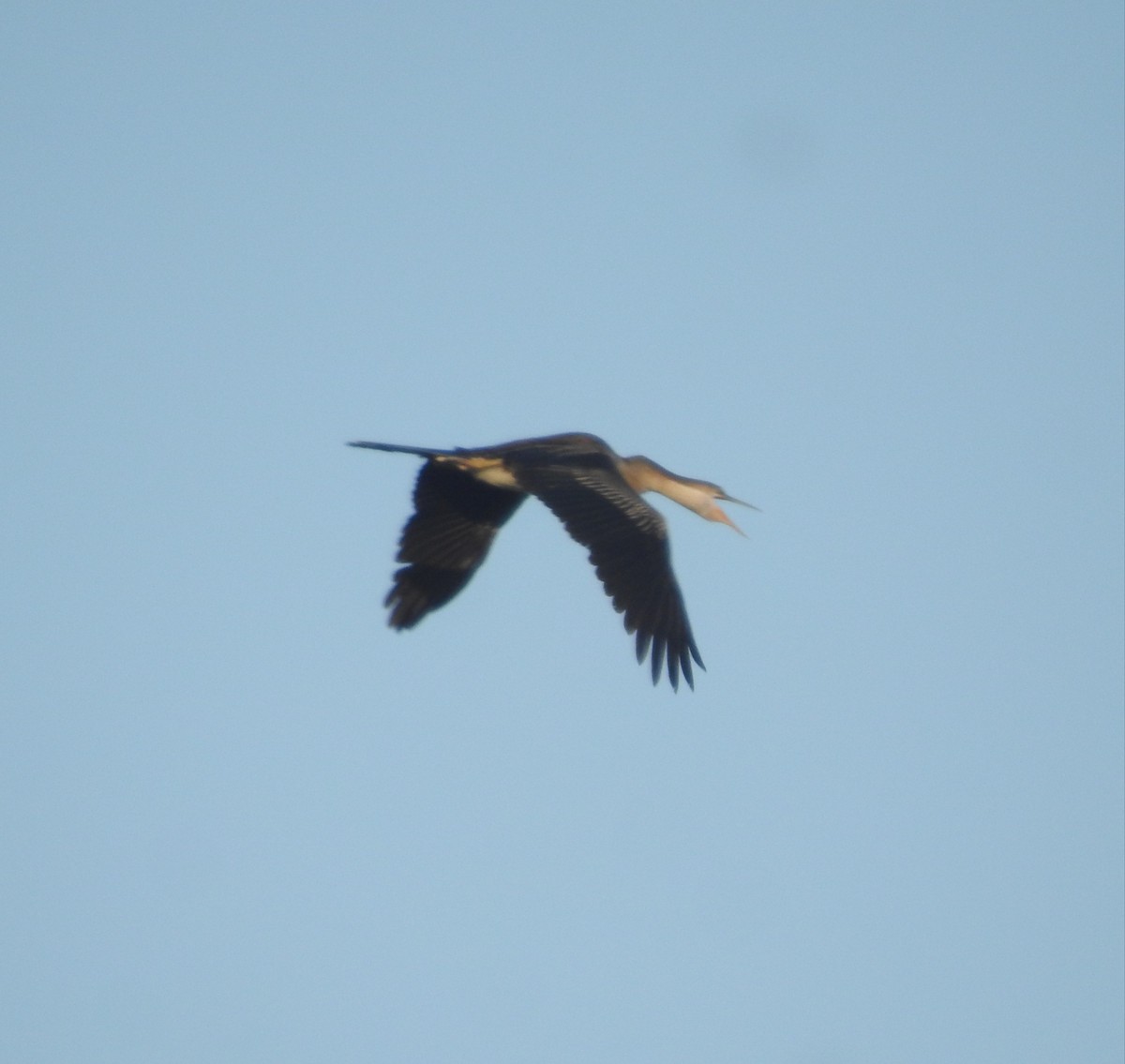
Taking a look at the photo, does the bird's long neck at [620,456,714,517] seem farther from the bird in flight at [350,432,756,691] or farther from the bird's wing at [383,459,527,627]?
the bird's wing at [383,459,527,627]

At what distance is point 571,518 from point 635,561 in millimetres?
510

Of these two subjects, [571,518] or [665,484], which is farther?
[665,484]

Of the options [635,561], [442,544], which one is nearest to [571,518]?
[635,561]

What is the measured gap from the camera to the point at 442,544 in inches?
717

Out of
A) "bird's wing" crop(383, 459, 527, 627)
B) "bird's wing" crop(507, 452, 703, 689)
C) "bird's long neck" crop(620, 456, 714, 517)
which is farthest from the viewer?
"bird's long neck" crop(620, 456, 714, 517)

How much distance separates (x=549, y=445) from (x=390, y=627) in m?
2.08

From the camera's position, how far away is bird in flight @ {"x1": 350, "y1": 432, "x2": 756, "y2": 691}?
52.3 feet

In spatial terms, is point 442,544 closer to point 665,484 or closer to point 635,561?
point 665,484

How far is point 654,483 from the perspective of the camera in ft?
60.9

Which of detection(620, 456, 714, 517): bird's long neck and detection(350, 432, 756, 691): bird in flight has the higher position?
detection(620, 456, 714, 517): bird's long neck

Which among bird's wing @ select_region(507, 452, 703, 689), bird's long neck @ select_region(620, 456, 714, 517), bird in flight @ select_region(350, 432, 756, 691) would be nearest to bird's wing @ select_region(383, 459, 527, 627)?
bird in flight @ select_region(350, 432, 756, 691)

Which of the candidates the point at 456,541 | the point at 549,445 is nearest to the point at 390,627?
the point at 456,541

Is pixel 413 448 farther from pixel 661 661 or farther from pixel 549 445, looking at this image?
pixel 661 661

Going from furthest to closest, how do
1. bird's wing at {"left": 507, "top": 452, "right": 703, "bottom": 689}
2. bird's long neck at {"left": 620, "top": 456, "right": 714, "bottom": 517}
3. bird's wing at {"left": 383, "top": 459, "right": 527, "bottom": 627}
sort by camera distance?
bird's long neck at {"left": 620, "top": 456, "right": 714, "bottom": 517} < bird's wing at {"left": 383, "top": 459, "right": 527, "bottom": 627} < bird's wing at {"left": 507, "top": 452, "right": 703, "bottom": 689}
